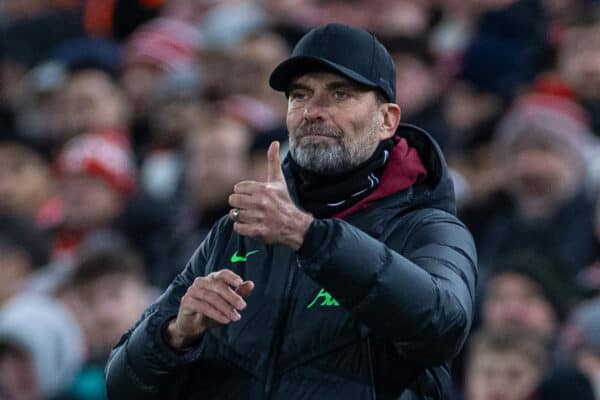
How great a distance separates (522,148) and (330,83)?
156 inches

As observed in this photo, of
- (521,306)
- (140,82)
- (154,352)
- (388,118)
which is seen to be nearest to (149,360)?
(154,352)

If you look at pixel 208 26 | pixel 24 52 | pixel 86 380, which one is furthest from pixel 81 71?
pixel 86 380

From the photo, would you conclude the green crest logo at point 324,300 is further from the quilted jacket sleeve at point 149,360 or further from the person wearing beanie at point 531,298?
the person wearing beanie at point 531,298

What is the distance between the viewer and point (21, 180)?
35.9 feet

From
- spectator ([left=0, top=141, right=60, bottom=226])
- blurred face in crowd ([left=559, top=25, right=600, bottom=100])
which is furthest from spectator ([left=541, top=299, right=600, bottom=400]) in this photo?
spectator ([left=0, top=141, right=60, bottom=226])

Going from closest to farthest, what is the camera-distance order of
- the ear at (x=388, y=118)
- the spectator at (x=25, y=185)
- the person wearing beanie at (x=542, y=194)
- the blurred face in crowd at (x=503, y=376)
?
the ear at (x=388, y=118), the blurred face in crowd at (x=503, y=376), the person wearing beanie at (x=542, y=194), the spectator at (x=25, y=185)

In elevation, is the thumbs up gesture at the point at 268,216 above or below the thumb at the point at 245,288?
above

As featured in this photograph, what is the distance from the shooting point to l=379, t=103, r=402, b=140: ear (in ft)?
16.7

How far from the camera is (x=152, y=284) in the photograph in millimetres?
9602

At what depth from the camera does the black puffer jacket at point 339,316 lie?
15.0 ft

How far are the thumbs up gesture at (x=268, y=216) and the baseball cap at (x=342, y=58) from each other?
0.55 meters

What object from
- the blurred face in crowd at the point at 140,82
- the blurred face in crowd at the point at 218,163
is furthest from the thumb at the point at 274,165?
the blurred face in crowd at the point at 140,82

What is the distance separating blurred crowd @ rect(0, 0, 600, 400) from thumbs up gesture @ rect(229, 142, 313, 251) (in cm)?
246

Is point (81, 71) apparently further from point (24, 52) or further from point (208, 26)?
point (24, 52)
